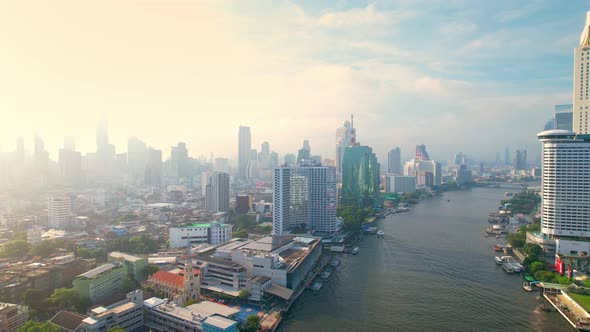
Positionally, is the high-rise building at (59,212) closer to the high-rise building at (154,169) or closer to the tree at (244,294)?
the tree at (244,294)

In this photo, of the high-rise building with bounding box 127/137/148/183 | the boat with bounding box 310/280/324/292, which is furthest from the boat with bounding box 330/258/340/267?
the high-rise building with bounding box 127/137/148/183

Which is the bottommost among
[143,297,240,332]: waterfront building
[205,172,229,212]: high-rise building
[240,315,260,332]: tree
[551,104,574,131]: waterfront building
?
[240,315,260,332]: tree

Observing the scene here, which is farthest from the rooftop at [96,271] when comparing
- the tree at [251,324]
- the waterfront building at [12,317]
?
the tree at [251,324]

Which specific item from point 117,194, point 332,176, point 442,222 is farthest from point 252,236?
point 117,194

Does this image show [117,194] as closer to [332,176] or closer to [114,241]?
[114,241]

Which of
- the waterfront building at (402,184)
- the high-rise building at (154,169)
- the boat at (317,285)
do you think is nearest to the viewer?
the boat at (317,285)

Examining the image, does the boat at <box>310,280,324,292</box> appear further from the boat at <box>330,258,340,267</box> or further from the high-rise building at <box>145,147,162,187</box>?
the high-rise building at <box>145,147,162,187</box>
